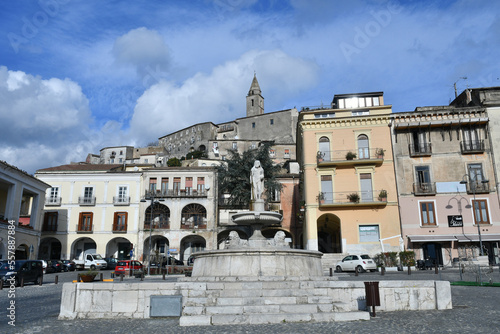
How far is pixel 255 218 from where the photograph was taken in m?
15.5

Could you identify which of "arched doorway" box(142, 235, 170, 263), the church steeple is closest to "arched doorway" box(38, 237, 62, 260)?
"arched doorway" box(142, 235, 170, 263)

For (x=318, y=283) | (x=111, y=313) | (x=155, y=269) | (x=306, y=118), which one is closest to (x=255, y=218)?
(x=318, y=283)

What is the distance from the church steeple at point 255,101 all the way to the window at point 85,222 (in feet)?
224

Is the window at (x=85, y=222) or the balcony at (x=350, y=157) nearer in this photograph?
the balcony at (x=350, y=157)

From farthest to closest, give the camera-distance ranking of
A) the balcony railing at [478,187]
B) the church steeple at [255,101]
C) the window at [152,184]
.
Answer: the church steeple at [255,101] → the window at [152,184] → the balcony railing at [478,187]

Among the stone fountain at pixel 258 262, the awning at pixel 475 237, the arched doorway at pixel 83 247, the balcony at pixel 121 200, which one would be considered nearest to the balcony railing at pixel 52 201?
the arched doorway at pixel 83 247

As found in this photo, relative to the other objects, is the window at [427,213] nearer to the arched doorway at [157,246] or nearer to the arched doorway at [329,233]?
the arched doorway at [329,233]

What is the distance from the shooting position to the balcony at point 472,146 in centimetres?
3183

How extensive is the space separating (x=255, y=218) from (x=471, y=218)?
22.5 metres

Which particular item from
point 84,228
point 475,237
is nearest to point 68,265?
point 84,228

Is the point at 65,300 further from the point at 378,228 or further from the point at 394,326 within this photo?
the point at 378,228

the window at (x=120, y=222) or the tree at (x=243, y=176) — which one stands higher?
the tree at (x=243, y=176)

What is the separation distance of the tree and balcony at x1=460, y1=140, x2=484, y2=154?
16.8m

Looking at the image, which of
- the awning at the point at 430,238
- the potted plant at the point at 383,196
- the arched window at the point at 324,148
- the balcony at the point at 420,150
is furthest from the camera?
the arched window at the point at 324,148
